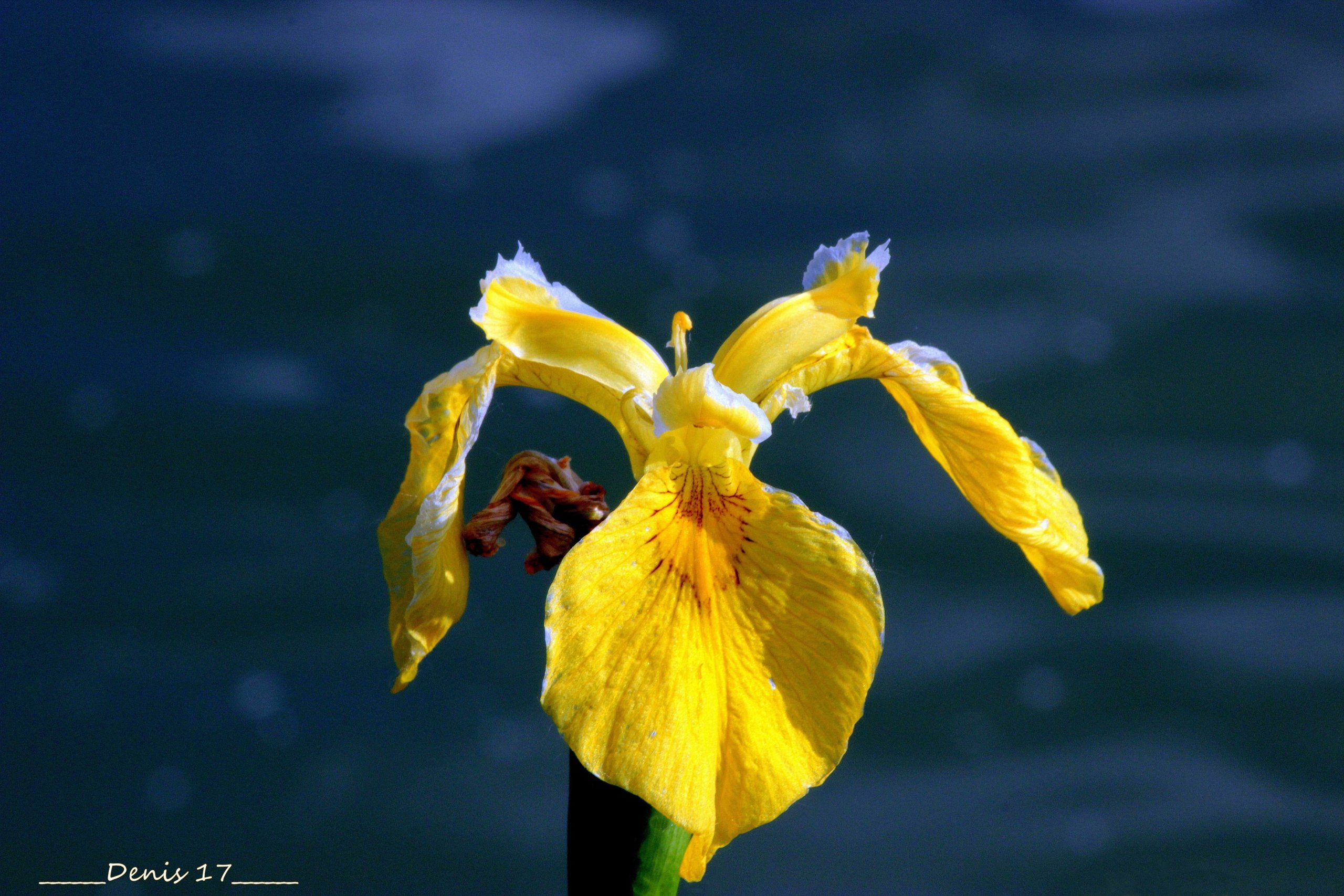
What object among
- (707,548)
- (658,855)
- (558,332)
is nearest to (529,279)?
(558,332)

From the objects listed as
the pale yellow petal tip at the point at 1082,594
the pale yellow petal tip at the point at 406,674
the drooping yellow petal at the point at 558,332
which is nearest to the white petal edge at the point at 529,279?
the drooping yellow petal at the point at 558,332

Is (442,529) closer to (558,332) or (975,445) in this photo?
Result: (558,332)

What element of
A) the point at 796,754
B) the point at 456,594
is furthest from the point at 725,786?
the point at 456,594

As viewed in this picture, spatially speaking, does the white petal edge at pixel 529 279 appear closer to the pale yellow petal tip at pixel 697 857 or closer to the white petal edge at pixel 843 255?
the white petal edge at pixel 843 255

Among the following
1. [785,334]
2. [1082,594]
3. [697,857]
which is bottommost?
[697,857]

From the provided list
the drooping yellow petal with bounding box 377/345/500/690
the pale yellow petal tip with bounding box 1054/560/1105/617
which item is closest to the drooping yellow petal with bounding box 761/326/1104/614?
the pale yellow petal tip with bounding box 1054/560/1105/617

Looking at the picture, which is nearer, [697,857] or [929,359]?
[697,857]

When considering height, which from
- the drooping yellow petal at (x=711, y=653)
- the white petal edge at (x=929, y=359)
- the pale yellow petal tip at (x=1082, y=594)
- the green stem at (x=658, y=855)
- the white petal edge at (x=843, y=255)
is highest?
the white petal edge at (x=843, y=255)

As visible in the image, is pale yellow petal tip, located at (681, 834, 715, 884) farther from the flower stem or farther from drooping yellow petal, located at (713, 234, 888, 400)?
drooping yellow petal, located at (713, 234, 888, 400)
